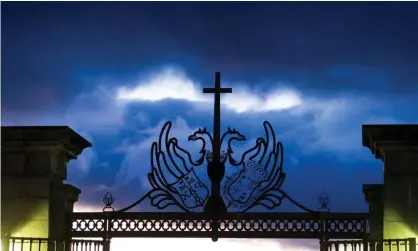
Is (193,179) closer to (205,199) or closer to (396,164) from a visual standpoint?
(205,199)

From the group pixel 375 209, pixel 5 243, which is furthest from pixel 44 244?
pixel 375 209

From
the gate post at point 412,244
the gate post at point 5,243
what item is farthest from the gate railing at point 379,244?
the gate post at point 5,243

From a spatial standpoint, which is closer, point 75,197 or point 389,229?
point 389,229

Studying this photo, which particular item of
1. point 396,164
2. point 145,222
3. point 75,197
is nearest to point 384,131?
point 396,164

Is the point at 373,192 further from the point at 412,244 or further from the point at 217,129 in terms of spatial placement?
the point at 217,129

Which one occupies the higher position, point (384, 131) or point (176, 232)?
point (384, 131)

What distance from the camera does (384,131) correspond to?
658 inches

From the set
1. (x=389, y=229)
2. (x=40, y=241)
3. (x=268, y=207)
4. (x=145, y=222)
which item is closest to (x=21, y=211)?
(x=40, y=241)

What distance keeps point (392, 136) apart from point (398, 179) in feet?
2.32

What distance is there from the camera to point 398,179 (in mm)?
16844

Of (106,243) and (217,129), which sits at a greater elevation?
A: (217,129)

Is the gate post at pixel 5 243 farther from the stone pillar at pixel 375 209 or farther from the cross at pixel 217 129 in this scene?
the stone pillar at pixel 375 209

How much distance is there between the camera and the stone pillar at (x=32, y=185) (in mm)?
17391

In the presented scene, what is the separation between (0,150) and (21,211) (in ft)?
3.54
